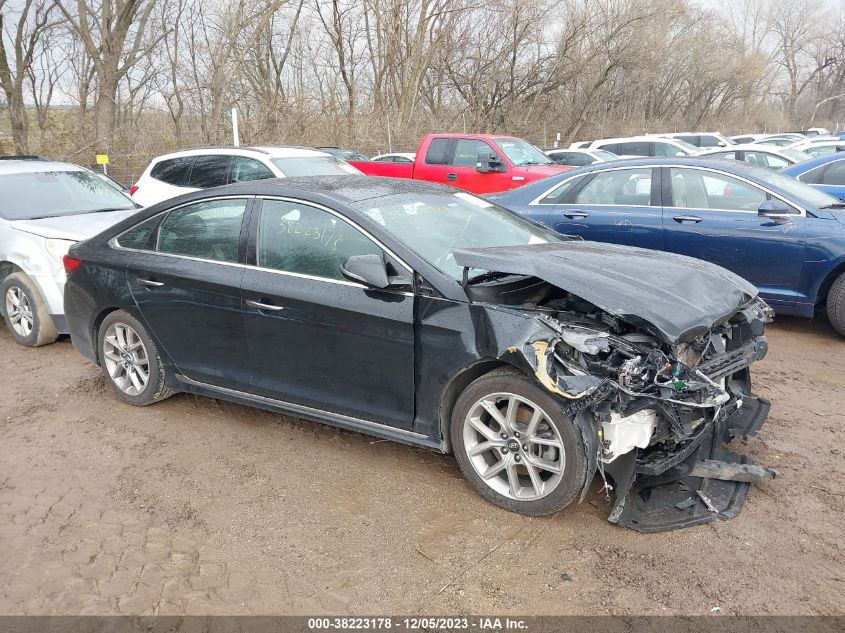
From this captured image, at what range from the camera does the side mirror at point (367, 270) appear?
12.0 feet

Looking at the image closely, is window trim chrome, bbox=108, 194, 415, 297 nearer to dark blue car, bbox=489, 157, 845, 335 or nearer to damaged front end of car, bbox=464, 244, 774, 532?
damaged front end of car, bbox=464, 244, 774, 532

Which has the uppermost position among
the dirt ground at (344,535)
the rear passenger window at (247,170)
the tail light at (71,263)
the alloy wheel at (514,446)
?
the rear passenger window at (247,170)

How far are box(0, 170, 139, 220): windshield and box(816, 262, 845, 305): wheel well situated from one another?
7085 mm

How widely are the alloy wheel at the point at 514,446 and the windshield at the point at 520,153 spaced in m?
9.37

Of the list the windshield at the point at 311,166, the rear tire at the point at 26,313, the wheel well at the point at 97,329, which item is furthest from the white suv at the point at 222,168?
the wheel well at the point at 97,329

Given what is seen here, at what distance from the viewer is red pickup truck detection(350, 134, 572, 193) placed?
1198 centimetres

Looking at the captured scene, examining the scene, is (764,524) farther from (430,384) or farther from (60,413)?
(60,413)

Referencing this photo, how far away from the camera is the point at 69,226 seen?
6.68 meters

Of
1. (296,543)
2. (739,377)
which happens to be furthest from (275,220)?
(739,377)

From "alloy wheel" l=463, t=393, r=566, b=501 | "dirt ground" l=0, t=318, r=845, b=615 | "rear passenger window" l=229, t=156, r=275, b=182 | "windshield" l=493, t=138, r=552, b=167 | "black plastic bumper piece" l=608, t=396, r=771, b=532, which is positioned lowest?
"dirt ground" l=0, t=318, r=845, b=615

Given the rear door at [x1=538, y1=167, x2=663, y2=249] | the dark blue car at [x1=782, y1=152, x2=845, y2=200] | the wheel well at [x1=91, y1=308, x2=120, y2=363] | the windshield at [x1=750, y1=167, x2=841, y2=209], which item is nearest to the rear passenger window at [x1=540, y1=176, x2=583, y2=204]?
the rear door at [x1=538, y1=167, x2=663, y2=249]

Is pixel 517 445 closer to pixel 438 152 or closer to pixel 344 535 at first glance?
pixel 344 535

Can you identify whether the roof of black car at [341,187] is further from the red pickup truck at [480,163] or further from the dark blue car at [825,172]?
the red pickup truck at [480,163]

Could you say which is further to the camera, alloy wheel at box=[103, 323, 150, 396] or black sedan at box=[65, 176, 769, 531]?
alloy wheel at box=[103, 323, 150, 396]
